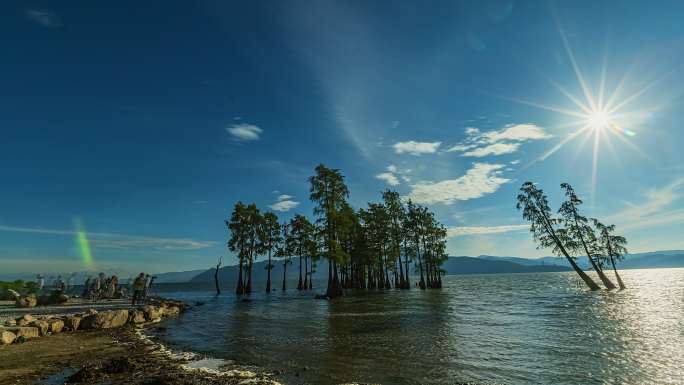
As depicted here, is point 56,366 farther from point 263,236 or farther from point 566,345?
point 263,236

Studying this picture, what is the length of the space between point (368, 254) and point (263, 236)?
22939 millimetres

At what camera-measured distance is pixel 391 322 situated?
19734 mm

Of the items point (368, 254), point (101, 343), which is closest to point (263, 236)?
point (368, 254)

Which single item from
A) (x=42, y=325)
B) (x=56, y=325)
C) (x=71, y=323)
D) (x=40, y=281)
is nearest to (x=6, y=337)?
(x=42, y=325)

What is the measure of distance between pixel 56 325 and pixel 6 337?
3803 mm

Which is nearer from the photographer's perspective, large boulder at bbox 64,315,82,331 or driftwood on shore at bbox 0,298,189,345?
driftwood on shore at bbox 0,298,189,345

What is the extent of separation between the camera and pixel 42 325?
15.9m

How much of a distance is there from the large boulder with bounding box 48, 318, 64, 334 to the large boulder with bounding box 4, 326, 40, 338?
1.27 meters

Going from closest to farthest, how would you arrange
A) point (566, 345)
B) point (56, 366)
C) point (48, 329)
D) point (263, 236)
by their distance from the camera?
1. point (56, 366)
2. point (566, 345)
3. point (48, 329)
4. point (263, 236)

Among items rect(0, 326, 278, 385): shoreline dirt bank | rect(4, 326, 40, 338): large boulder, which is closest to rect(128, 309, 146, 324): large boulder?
rect(4, 326, 40, 338): large boulder

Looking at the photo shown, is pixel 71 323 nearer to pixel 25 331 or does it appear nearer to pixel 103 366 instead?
pixel 25 331

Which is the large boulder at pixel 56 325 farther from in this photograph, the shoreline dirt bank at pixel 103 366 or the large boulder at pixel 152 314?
the large boulder at pixel 152 314

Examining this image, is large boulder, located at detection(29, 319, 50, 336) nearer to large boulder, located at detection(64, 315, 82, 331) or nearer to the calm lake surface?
large boulder, located at detection(64, 315, 82, 331)

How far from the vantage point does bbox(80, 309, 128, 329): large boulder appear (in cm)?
1822
